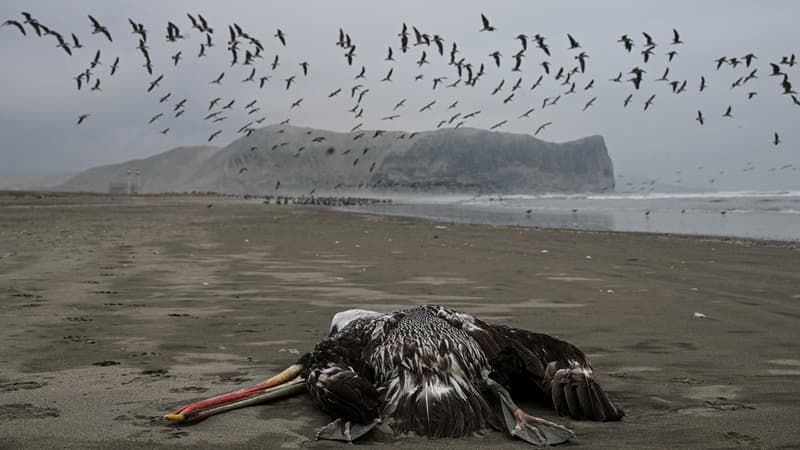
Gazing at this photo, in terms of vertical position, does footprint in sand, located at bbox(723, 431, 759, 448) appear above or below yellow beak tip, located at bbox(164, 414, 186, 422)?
below

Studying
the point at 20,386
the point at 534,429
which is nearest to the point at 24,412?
the point at 20,386

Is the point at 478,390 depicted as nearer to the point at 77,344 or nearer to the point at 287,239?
the point at 77,344

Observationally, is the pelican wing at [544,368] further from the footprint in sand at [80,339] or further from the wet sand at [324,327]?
the footprint in sand at [80,339]

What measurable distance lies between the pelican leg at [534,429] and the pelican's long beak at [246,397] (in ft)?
5.23

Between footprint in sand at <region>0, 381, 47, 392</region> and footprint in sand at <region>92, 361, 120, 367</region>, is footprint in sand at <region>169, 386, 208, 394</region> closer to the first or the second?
footprint in sand at <region>0, 381, 47, 392</region>

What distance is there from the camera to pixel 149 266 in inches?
573

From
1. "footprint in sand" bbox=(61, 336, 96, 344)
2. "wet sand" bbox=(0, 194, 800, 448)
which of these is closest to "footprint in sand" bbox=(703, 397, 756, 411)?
"wet sand" bbox=(0, 194, 800, 448)

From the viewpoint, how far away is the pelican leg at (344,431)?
423 cm

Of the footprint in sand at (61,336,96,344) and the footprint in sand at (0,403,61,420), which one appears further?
the footprint in sand at (61,336,96,344)

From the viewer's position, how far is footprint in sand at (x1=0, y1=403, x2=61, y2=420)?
184 inches

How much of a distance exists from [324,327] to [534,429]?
14.0 feet

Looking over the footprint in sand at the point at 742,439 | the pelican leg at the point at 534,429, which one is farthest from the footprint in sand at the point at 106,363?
the footprint in sand at the point at 742,439

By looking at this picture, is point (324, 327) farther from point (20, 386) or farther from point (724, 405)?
point (724, 405)

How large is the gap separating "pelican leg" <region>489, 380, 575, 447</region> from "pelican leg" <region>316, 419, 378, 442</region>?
0.84 metres
